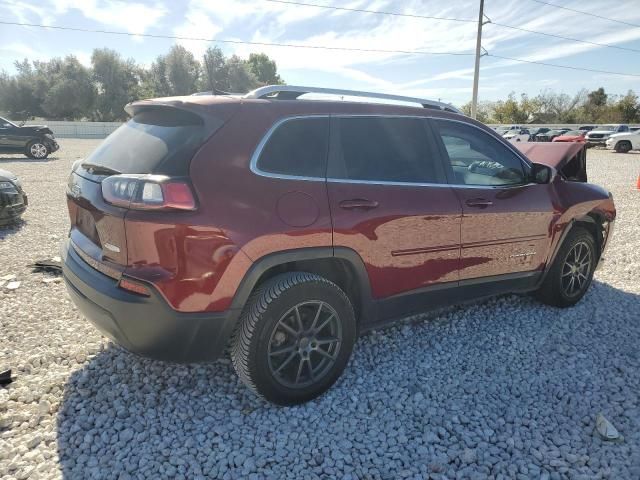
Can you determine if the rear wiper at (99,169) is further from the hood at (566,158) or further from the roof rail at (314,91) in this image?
the hood at (566,158)

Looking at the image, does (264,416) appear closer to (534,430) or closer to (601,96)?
(534,430)

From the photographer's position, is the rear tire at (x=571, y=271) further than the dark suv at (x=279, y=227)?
Yes

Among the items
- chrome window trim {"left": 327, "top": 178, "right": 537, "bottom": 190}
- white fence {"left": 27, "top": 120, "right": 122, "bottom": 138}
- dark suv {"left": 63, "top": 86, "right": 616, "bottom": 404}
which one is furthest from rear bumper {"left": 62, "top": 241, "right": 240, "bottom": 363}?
white fence {"left": 27, "top": 120, "right": 122, "bottom": 138}

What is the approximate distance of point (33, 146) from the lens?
667 inches

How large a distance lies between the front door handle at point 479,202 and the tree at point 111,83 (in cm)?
5157

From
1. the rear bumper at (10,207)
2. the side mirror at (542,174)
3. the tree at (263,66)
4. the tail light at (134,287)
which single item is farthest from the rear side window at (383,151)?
the tree at (263,66)

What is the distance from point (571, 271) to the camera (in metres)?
4.24

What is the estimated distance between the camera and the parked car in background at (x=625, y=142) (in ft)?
90.7

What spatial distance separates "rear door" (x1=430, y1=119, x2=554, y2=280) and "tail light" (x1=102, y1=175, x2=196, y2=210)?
77.6 inches

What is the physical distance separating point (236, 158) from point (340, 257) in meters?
0.86

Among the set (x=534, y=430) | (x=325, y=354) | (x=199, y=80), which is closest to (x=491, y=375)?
(x=534, y=430)

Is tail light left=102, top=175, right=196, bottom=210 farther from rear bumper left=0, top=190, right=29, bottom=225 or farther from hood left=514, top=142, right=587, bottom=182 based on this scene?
rear bumper left=0, top=190, right=29, bottom=225

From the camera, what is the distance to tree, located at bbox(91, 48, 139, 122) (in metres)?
48.8

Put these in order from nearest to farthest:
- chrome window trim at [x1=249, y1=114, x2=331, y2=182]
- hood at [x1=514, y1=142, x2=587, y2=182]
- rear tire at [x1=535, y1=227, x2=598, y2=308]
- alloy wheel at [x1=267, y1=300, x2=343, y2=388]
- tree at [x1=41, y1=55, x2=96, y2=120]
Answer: chrome window trim at [x1=249, y1=114, x2=331, y2=182] < alloy wheel at [x1=267, y1=300, x2=343, y2=388] < rear tire at [x1=535, y1=227, x2=598, y2=308] < hood at [x1=514, y1=142, x2=587, y2=182] < tree at [x1=41, y1=55, x2=96, y2=120]
